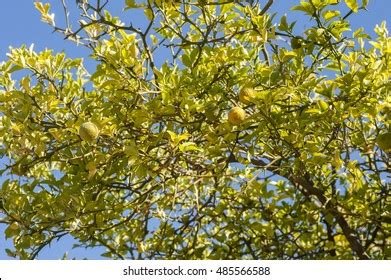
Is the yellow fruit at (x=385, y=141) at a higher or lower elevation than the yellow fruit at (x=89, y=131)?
lower

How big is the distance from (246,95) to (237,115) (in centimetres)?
12

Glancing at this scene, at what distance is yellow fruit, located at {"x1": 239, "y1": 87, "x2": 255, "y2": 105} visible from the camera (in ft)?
11.0

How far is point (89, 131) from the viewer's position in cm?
346

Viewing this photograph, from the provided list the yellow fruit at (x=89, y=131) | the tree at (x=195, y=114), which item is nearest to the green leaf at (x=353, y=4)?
Result: the tree at (x=195, y=114)

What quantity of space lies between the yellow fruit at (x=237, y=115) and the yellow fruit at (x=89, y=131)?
2.47ft

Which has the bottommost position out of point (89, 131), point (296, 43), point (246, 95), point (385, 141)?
point (385, 141)

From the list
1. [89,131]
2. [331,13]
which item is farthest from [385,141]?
[89,131]

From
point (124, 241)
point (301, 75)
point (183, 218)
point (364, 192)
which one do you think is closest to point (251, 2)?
point (301, 75)

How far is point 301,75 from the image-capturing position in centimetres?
357

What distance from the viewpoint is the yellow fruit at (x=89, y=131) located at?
3.46m

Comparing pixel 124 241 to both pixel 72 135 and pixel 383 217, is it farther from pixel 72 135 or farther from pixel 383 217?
pixel 383 217

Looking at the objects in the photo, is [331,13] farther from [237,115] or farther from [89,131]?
[89,131]

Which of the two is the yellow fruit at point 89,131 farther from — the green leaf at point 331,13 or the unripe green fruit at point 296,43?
the green leaf at point 331,13
